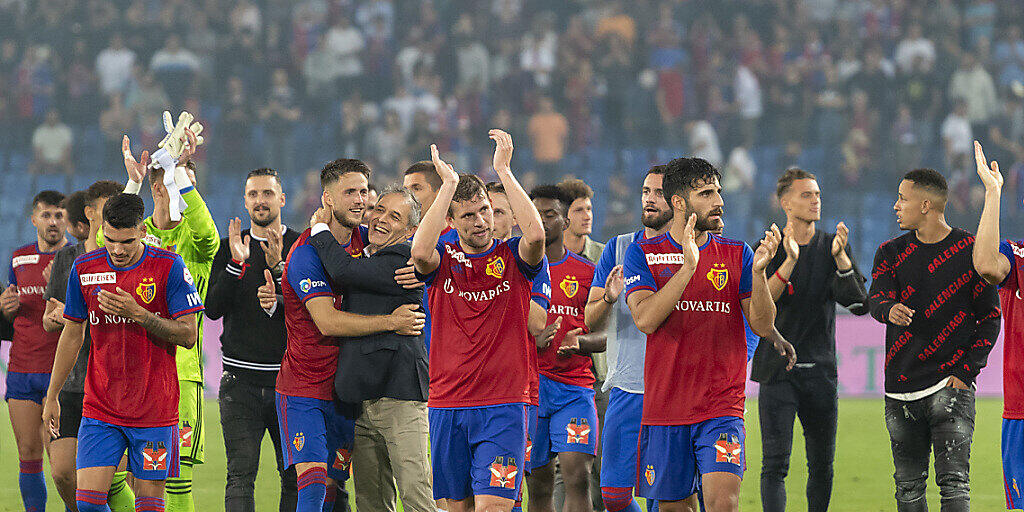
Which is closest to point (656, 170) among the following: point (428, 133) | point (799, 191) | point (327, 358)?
point (799, 191)

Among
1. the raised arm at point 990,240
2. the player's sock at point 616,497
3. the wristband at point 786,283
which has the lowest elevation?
the player's sock at point 616,497

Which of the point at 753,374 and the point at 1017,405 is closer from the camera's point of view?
the point at 1017,405

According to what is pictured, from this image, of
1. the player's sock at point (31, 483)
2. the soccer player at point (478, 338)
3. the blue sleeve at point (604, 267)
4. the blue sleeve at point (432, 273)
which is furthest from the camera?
the player's sock at point (31, 483)

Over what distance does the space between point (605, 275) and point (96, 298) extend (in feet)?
8.84

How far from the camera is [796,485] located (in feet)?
31.5

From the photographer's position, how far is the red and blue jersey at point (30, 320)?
7.82 m

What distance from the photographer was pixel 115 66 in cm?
2064

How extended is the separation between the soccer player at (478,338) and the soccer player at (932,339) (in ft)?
7.60

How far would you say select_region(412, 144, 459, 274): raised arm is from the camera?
5.38 m

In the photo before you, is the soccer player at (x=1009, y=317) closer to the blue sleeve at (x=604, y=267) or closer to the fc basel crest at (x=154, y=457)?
the blue sleeve at (x=604, y=267)

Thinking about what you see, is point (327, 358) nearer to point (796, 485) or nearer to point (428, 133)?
point (796, 485)

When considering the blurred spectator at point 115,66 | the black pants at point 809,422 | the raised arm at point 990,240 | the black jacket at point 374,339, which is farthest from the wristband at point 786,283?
the blurred spectator at point 115,66

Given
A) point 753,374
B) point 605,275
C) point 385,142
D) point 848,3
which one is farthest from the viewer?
point 848,3

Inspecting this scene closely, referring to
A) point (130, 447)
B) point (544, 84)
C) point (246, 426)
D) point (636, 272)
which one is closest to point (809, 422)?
point (636, 272)
